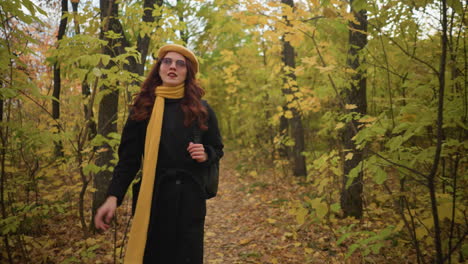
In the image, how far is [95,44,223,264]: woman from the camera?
74.2 inches

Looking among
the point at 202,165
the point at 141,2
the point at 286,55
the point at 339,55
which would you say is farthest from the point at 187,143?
the point at 286,55

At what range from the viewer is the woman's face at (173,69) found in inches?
82.8

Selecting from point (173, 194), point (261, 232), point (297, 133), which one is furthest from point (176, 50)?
point (297, 133)

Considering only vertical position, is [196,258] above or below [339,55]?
below

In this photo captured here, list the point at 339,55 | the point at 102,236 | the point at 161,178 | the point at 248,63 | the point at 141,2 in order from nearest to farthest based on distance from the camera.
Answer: the point at 161,178 → the point at 102,236 → the point at 339,55 → the point at 141,2 → the point at 248,63

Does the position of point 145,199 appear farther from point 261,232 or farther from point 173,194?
point 261,232

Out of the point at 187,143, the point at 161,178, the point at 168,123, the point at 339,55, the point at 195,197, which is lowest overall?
the point at 195,197

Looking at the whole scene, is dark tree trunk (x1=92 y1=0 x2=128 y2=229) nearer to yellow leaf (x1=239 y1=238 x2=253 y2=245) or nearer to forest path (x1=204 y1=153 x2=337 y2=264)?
forest path (x1=204 y1=153 x2=337 y2=264)

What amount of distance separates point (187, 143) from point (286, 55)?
5.78m

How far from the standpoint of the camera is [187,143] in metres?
1.98

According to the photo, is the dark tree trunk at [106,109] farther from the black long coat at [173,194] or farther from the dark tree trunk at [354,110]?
the dark tree trunk at [354,110]

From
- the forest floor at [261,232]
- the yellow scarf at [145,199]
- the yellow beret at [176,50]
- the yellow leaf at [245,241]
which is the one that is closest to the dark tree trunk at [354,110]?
the forest floor at [261,232]

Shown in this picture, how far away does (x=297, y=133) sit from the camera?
7.62 meters

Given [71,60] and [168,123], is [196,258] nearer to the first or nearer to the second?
[168,123]
